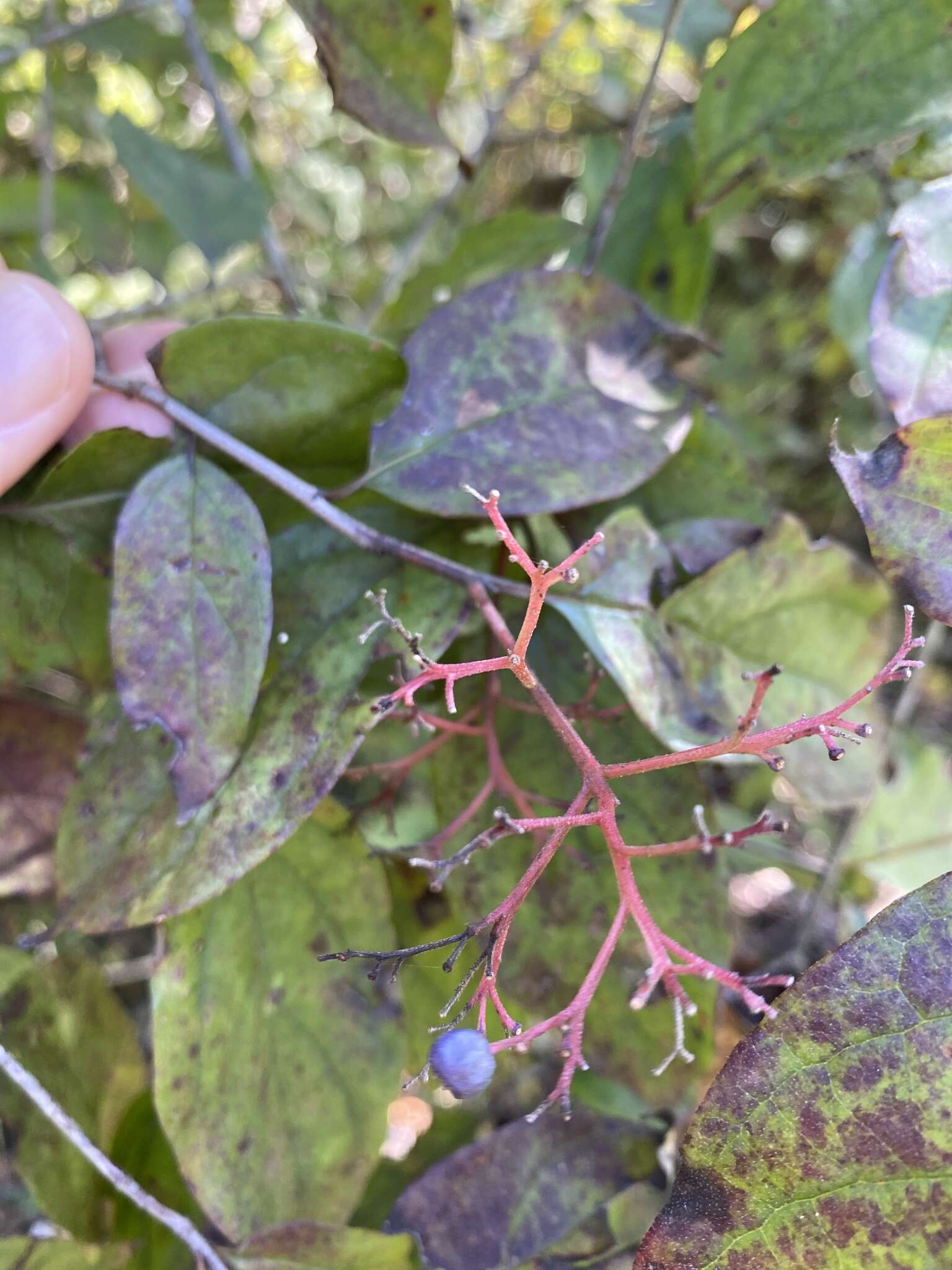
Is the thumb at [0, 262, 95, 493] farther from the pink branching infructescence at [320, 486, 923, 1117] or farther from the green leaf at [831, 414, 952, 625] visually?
the green leaf at [831, 414, 952, 625]

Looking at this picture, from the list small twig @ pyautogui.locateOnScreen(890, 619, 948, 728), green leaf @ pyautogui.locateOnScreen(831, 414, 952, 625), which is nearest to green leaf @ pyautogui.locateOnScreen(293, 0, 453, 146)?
green leaf @ pyautogui.locateOnScreen(831, 414, 952, 625)

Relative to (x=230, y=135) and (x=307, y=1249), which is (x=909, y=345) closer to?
(x=307, y=1249)

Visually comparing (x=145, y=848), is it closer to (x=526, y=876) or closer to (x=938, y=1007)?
(x=526, y=876)

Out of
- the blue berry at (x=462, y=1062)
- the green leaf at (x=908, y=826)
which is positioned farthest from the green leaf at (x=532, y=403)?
the green leaf at (x=908, y=826)

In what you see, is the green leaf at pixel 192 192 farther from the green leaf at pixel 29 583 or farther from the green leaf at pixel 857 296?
the green leaf at pixel 857 296

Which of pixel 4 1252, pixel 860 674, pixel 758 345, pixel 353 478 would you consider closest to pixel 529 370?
pixel 353 478
